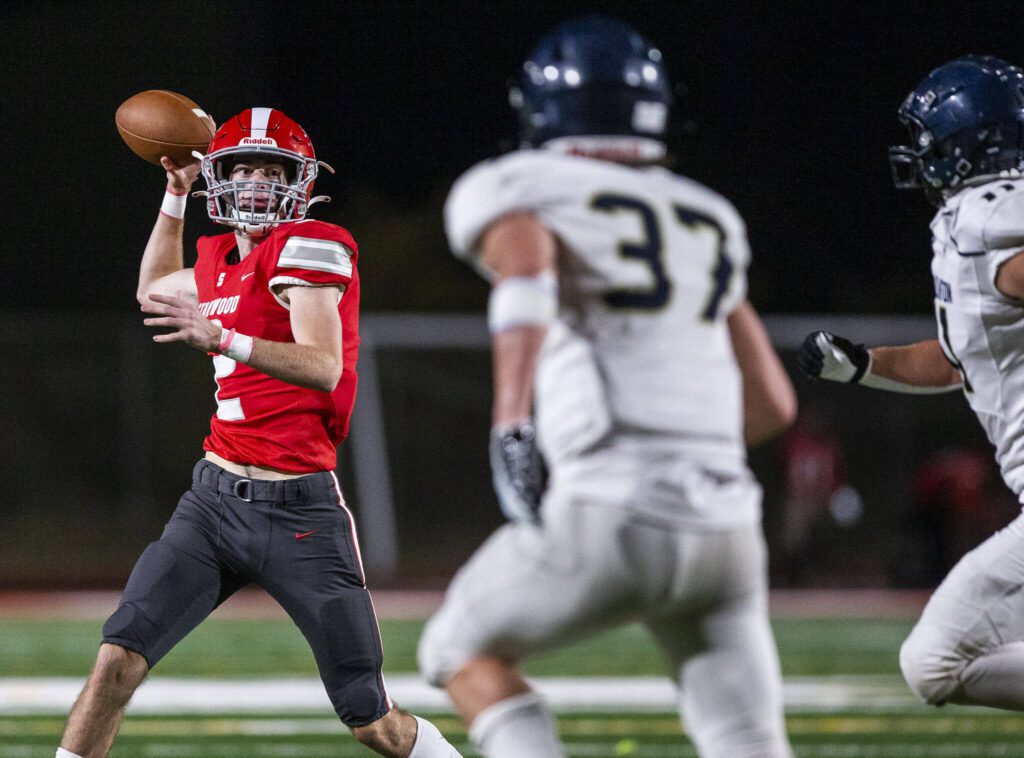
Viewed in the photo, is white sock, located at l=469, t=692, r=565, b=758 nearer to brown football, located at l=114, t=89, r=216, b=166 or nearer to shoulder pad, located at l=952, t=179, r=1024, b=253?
shoulder pad, located at l=952, t=179, r=1024, b=253

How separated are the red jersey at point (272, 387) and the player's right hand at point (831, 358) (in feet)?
3.61

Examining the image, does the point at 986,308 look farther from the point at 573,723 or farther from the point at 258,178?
the point at 573,723

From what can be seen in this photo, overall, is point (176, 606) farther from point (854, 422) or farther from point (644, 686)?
point (854, 422)

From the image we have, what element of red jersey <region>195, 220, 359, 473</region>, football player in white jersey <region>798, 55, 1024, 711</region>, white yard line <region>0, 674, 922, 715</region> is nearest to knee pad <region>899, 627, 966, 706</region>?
football player in white jersey <region>798, 55, 1024, 711</region>

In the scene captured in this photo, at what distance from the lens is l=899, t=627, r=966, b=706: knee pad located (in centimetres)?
356

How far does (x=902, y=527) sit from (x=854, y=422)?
1169 millimetres

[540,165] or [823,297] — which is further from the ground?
[540,165]

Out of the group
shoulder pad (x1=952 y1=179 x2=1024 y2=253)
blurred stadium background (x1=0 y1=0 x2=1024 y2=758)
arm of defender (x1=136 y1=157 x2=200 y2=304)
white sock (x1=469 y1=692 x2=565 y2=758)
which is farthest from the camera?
blurred stadium background (x1=0 y1=0 x2=1024 y2=758)

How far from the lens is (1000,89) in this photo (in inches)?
144

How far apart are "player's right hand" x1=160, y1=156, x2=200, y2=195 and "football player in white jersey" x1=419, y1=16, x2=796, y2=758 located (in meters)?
1.77

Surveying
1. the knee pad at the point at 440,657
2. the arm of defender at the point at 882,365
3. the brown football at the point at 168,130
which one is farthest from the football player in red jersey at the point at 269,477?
the arm of defender at the point at 882,365

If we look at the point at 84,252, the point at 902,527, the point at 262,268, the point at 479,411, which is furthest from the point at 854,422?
the point at 262,268

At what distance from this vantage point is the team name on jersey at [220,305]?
365 cm

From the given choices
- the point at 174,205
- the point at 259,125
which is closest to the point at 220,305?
the point at 259,125
